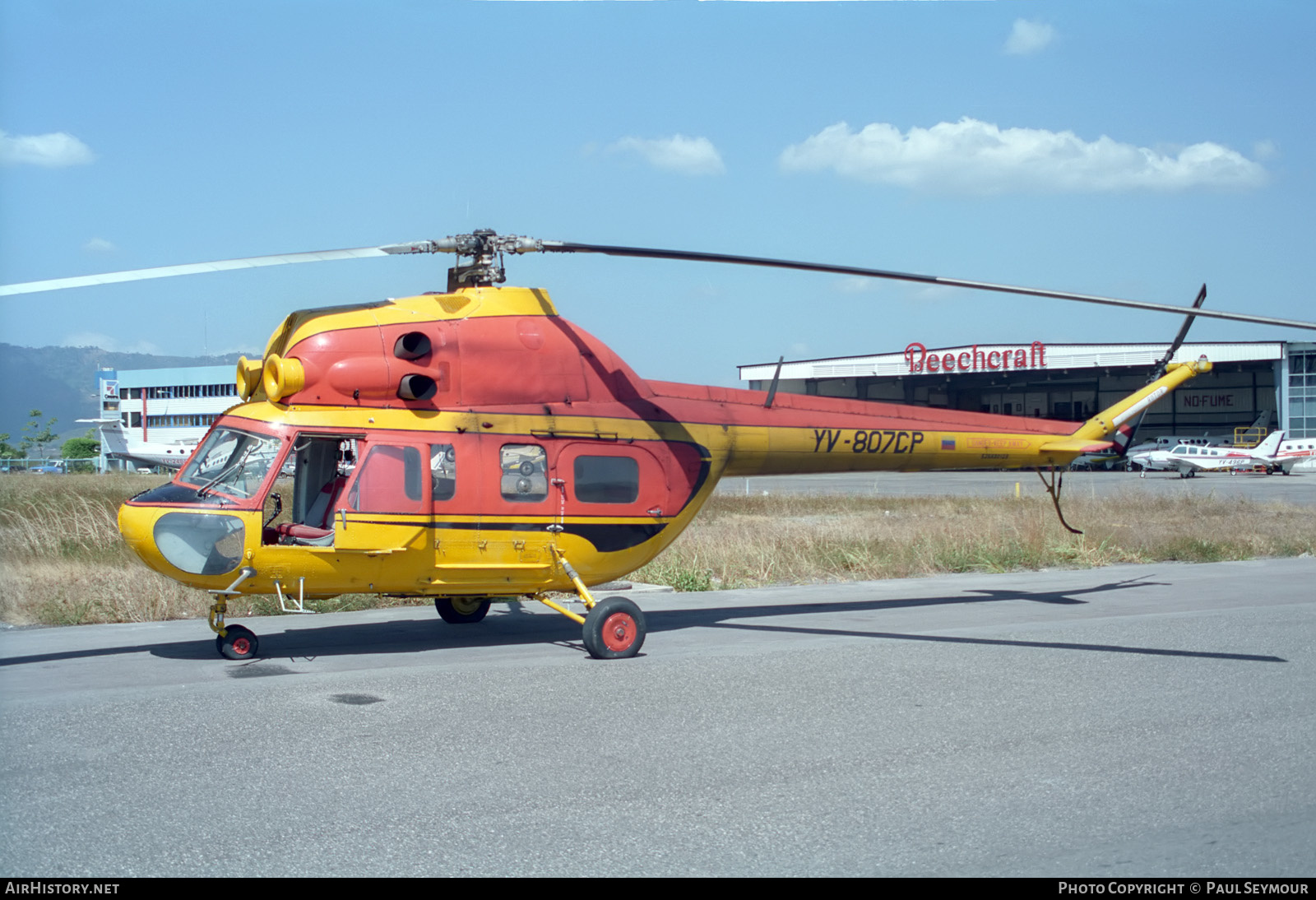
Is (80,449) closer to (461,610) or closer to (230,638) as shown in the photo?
(461,610)

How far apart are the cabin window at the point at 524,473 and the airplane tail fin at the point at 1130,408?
7486mm

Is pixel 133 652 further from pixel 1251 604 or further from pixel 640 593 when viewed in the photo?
pixel 1251 604

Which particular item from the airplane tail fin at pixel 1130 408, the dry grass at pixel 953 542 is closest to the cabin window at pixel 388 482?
the dry grass at pixel 953 542

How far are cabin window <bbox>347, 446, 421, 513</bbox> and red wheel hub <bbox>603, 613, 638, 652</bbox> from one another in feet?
6.49

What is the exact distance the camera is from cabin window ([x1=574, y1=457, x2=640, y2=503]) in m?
10.4

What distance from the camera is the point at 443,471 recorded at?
974 cm

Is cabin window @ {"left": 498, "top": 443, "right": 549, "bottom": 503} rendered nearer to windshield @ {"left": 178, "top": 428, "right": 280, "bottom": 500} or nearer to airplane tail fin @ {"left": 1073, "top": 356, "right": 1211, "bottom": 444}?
windshield @ {"left": 178, "top": 428, "right": 280, "bottom": 500}

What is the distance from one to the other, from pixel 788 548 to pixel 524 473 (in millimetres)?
8638

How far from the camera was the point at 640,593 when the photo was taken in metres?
14.4

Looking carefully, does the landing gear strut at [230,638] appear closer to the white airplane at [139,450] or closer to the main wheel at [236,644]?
the main wheel at [236,644]

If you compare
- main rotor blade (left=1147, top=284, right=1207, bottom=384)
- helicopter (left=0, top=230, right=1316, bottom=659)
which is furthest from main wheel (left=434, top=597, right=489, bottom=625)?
main rotor blade (left=1147, top=284, right=1207, bottom=384)

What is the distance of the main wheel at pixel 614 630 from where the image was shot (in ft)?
31.1
